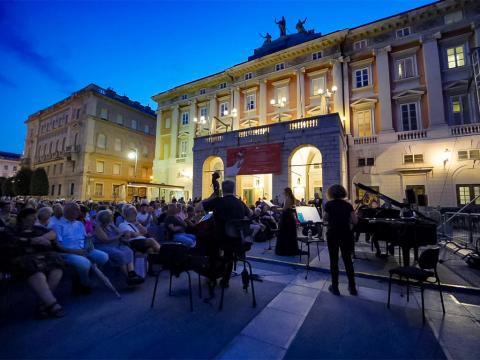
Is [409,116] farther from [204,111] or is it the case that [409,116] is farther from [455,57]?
[204,111]

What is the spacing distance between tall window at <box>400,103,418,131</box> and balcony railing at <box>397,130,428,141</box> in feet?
2.28

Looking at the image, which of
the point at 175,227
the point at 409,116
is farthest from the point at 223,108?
the point at 175,227

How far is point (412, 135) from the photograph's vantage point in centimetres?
1544

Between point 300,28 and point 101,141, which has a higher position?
point 300,28

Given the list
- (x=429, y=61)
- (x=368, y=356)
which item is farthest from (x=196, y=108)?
(x=368, y=356)

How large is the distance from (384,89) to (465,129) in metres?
5.55

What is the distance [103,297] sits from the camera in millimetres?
3479

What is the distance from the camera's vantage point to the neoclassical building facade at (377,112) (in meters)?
14.1

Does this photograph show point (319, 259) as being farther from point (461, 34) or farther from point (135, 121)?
point (135, 121)

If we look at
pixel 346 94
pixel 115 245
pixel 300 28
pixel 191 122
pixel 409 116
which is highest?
pixel 300 28

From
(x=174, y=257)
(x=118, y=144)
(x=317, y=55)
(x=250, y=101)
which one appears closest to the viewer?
(x=174, y=257)

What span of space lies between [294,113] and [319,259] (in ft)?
54.3

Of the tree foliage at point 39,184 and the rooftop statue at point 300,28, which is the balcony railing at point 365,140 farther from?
the tree foliage at point 39,184

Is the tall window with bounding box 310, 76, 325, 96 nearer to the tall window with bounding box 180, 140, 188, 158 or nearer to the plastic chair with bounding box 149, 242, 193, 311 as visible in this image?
the tall window with bounding box 180, 140, 188, 158
